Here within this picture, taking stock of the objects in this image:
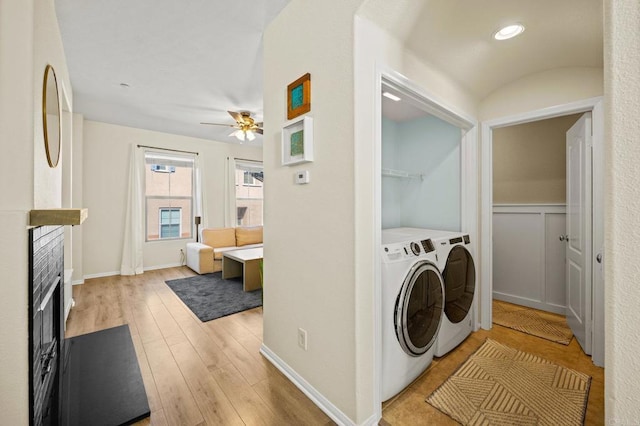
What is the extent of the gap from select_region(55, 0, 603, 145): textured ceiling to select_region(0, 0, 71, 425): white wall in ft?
3.29

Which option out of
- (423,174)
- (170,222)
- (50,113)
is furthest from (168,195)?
(423,174)

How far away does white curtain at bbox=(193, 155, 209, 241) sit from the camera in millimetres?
5566

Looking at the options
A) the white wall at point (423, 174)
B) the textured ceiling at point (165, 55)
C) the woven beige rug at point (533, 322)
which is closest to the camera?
the textured ceiling at point (165, 55)

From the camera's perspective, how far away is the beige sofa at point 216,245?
476cm

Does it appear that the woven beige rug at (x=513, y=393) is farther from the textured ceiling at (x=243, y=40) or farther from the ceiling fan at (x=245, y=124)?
the ceiling fan at (x=245, y=124)

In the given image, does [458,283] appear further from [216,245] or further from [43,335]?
[216,245]

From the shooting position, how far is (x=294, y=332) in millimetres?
1830

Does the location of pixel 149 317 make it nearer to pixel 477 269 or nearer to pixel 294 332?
pixel 294 332

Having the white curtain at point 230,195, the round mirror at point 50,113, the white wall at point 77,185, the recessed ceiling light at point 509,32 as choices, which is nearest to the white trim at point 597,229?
the recessed ceiling light at point 509,32

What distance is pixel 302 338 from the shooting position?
5.77 ft

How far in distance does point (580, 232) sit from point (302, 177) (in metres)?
2.36

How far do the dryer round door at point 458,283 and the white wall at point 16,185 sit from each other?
7.77 feet

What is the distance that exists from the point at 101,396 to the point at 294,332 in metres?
1.20

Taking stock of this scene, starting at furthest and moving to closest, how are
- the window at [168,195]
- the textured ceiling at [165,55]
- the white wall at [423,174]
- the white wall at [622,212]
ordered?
the window at [168,195], the white wall at [423,174], the textured ceiling at [165,55], the white wall at [622,212]
